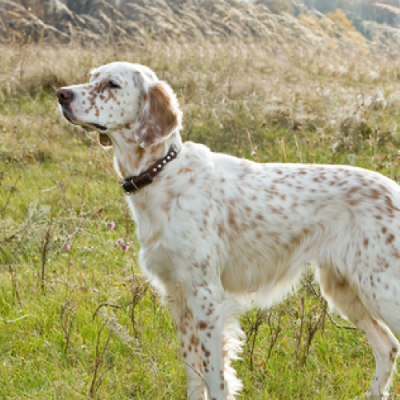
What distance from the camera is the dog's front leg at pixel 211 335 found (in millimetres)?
2449

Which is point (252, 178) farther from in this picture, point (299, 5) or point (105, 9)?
point (299, 5)

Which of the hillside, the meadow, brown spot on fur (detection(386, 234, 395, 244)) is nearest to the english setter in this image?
brown spot on fur (detection(386, 234, 395, 244))

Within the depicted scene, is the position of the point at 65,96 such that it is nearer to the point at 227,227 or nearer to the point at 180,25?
the point at 227,227

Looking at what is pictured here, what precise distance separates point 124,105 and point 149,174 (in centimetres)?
37

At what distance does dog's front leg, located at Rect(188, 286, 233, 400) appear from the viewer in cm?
245

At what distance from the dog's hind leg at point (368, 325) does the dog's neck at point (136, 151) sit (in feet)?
3.29

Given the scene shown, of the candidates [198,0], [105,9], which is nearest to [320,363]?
[198,0]

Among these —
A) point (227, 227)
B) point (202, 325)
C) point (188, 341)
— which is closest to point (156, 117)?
point (227, 227)

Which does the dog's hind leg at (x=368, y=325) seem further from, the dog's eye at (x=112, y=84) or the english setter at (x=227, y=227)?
the dog's eye at (x=112, y=84)

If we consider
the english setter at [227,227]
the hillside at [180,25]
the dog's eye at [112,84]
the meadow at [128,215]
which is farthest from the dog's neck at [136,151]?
the hillside at [180,25]

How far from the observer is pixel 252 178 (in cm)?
262

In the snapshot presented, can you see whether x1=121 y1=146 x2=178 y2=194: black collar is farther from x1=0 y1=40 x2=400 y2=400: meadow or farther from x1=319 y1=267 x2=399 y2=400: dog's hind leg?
x1=319 y1=267 x2=399 y2=400: dog's hind leg

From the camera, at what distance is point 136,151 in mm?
2654

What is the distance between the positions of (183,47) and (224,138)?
3345 mm
